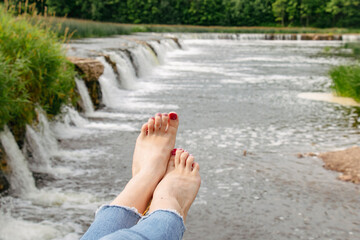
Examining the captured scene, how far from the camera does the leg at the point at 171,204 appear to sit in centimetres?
159

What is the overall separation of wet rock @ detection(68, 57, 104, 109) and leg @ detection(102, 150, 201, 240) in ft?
16.4

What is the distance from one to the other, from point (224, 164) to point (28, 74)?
2.46 meters

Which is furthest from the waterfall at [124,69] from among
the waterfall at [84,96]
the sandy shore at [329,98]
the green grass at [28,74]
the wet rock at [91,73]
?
the green grass at [28,74]

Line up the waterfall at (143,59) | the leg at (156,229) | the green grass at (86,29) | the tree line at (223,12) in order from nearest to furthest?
the leg at (156,229), the waterfall at (143,59), the green grass at (86,29), the tree line at (223,12)

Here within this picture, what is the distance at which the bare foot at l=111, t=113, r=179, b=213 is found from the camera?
7.38 feet

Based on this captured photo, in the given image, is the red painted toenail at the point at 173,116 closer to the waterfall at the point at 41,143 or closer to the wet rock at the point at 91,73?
the waterfall at the point at 41,143

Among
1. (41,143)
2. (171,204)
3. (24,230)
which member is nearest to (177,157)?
(171,204)

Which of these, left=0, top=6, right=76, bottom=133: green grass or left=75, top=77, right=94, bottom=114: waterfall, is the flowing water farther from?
left=0, top=6, right=76, bottom=133: green grass

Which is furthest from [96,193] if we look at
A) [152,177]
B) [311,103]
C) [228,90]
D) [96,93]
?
[228,90]

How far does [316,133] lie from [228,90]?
4.05m

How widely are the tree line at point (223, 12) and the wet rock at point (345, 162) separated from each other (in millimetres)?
43917

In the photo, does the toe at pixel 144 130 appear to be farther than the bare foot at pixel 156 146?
Yes

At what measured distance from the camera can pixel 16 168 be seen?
4004mm

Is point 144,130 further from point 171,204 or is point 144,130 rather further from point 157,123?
point 171,204
